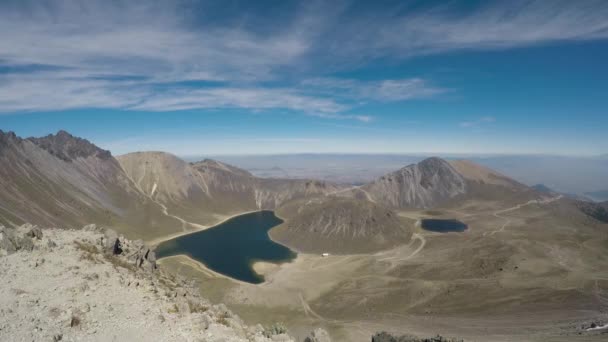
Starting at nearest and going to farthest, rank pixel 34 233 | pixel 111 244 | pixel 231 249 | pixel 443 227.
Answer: pixel 34 233 < pixel 111 244 < pixel 231 249 < pixel 443 227

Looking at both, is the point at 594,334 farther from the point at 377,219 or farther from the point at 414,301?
the point at 377,219

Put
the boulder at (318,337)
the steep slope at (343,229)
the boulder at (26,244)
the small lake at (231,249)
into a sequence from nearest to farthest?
1. the boulder at (26,244)
2. the boulder at (318,337)
3. the small lake at (231,249)
4. the steep slope at (343,229)

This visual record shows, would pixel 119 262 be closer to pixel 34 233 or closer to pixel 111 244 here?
pixel 111 244

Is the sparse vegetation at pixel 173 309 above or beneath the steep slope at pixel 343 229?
above

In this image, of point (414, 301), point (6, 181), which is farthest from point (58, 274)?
point (6, 181)

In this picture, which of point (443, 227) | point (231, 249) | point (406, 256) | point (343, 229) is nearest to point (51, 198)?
point (231, 249)

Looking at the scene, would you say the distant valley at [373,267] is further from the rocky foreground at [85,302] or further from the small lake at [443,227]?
the rocky foreground at [85,302]

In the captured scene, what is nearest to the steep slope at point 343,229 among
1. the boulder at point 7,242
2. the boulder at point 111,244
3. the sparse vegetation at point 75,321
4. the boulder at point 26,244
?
the boulder at point 111,244

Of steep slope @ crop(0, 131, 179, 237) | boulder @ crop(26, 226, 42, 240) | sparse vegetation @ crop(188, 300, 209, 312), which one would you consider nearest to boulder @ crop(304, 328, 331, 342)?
sparse vegetation @ crop(188, 300, 209, 312)
